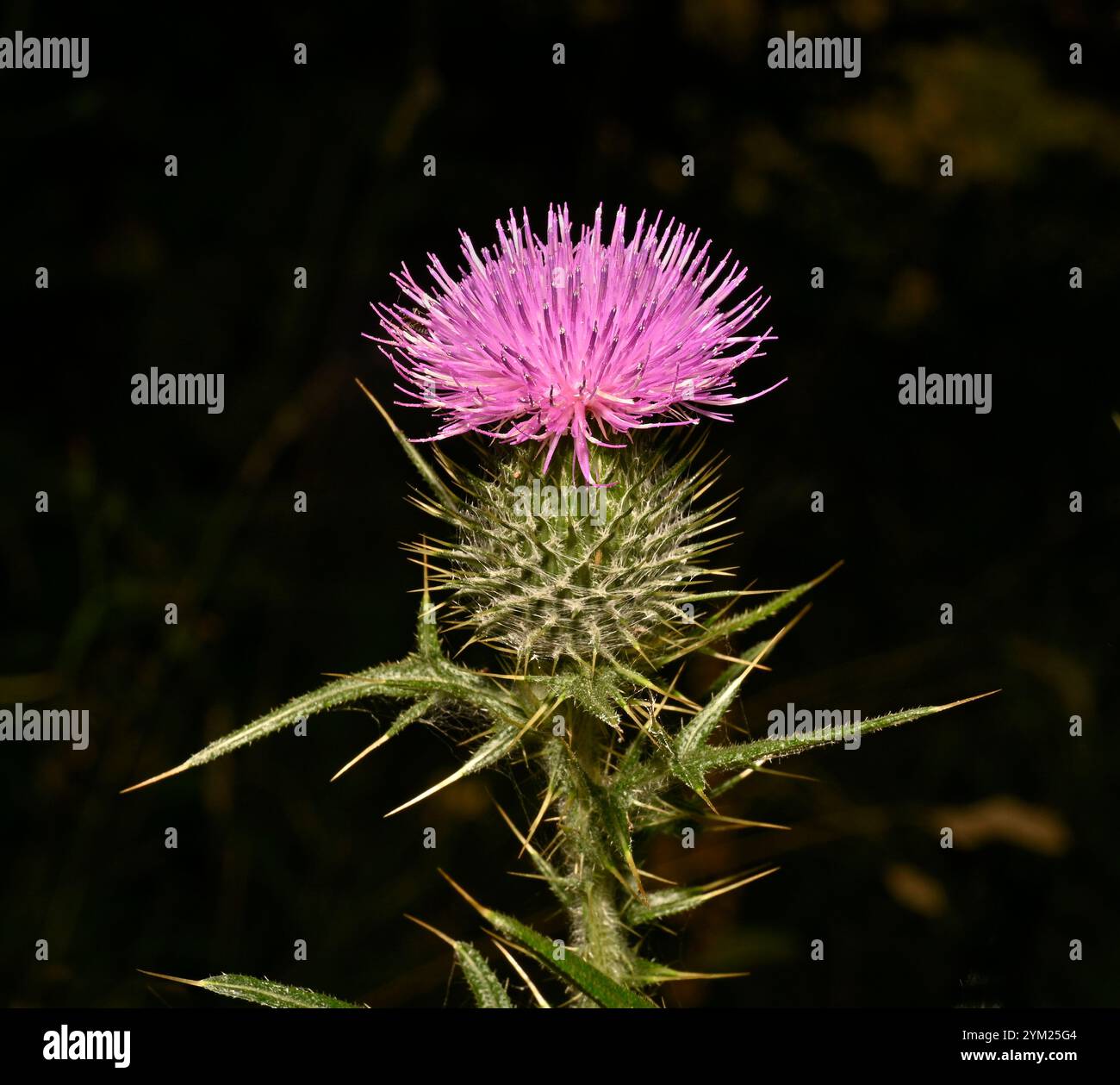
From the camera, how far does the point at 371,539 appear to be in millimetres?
5934

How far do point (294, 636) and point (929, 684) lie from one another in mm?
3277

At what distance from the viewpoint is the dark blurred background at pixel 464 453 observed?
15.4 feet

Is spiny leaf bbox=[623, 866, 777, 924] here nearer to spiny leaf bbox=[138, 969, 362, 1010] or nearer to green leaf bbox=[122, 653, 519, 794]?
green leaf bbox=[122, 653, 519, 794]

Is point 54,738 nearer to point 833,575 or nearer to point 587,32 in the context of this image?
point 833,575

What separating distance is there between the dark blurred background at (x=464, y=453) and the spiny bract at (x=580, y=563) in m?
1.78

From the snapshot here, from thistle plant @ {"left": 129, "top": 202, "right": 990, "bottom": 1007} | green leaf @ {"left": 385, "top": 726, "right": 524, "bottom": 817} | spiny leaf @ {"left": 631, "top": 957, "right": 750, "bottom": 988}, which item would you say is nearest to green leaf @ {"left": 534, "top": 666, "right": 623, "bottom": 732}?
thistle plant @ {"left": 129, "top": 202, "right": 990, "bottom": 1007}

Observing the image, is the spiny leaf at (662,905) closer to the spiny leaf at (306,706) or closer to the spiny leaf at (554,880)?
the spiny leaf at (554,880)

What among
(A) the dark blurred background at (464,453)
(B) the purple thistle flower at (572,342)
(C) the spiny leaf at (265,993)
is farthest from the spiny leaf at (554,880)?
(A) the dark blurred background at (464,453)

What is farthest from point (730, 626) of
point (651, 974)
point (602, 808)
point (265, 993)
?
point (265, 993)

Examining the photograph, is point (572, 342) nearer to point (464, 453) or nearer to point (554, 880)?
point (554, 880)

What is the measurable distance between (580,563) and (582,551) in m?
0.03
